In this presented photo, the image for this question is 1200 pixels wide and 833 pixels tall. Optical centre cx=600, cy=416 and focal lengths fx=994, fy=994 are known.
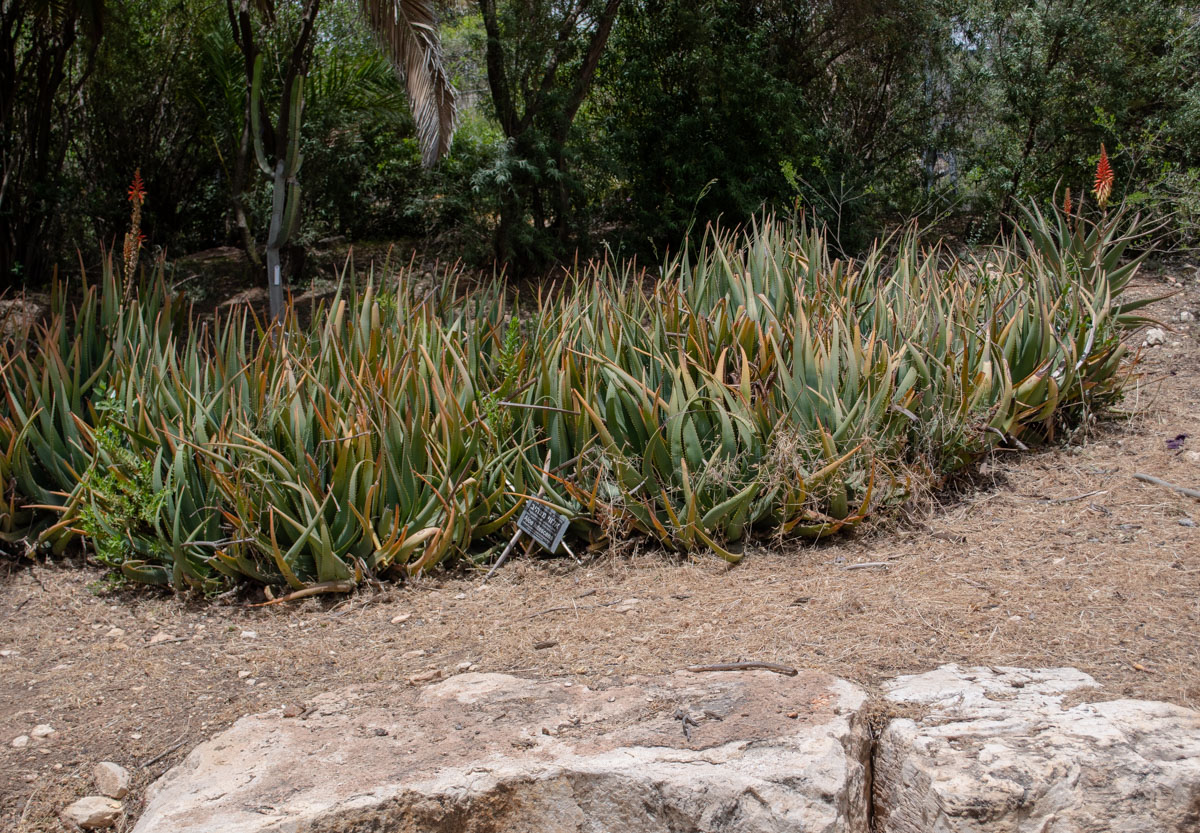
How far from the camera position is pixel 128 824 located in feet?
8.81

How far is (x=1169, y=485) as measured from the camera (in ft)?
13.7

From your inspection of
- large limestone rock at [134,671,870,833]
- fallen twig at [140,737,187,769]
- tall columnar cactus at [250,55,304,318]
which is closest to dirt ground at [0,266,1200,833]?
fallen twig at [140,737,187,769]

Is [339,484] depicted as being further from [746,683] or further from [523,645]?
[746,683]

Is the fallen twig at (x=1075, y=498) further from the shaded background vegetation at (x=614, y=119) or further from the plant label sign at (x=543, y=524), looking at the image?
the shaded background vegetation at (x=614, y=119)

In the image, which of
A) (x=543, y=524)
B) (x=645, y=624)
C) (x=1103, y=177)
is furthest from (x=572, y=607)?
(x=1103, y=177)

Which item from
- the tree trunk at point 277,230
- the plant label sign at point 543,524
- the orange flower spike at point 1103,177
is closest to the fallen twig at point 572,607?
the plant label sign at point 543,524

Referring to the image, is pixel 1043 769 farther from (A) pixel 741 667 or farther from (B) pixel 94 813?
(B) pixel 94 813

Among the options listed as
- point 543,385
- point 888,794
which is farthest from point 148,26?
point 888,794

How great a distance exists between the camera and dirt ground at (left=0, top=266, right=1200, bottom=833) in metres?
2.96

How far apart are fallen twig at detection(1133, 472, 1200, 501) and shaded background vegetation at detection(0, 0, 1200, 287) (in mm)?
5918

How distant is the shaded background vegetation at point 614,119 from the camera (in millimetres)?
10047

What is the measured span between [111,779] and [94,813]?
0.11 metres

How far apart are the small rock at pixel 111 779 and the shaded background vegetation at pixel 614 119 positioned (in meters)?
7.75

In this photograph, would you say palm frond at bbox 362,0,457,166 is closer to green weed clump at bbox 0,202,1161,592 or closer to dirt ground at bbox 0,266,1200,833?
green weed clump at bbox 0,202,1161,592
